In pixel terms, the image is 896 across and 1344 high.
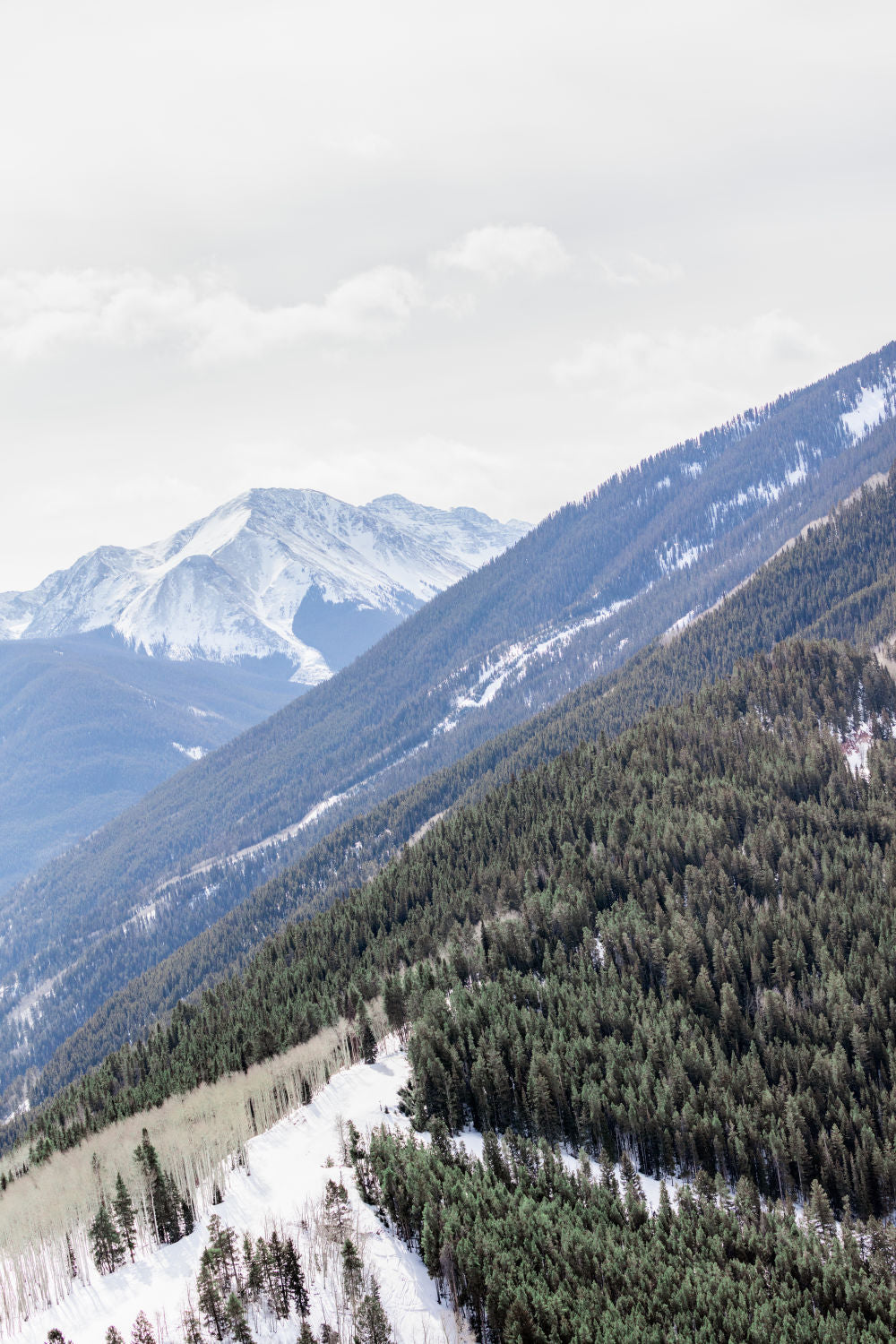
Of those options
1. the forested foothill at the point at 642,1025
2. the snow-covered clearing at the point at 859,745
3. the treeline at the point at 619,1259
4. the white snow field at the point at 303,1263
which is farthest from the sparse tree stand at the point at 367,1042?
the snow-covered clearing at the point at 859,745

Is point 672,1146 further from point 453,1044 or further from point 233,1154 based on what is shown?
point 233,1154

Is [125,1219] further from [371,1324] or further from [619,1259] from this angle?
[619,1259]

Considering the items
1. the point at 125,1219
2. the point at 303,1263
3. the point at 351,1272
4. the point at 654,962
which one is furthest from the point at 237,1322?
the point at 654,962

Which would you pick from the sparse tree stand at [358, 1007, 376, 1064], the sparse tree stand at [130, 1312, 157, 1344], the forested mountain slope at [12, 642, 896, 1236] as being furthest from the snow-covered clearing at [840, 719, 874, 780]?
the sparse tree stand at [130, 1312, 157, 1344]

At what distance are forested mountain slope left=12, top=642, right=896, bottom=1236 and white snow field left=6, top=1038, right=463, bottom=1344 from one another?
12083 millimetres

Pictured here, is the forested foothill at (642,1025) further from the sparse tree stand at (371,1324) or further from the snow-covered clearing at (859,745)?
the sparse tree stand at (371,1324)

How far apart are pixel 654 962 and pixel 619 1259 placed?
44.5m

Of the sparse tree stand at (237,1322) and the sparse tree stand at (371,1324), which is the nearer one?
the sparse tree stand at (237,1322)

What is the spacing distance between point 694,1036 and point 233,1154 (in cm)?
3574

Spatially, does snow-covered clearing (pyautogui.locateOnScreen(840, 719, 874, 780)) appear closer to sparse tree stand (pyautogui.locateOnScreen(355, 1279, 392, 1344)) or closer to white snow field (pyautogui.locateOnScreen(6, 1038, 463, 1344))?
white snow field (pyautogui.locateOnScreen(6, 1038, 463, 1344))

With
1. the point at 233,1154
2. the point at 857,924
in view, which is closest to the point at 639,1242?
the point at 233,1154

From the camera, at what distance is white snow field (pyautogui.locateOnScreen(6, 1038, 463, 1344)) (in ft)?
129

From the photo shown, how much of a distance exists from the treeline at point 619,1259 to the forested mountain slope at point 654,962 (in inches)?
334

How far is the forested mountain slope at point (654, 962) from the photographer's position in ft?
199
